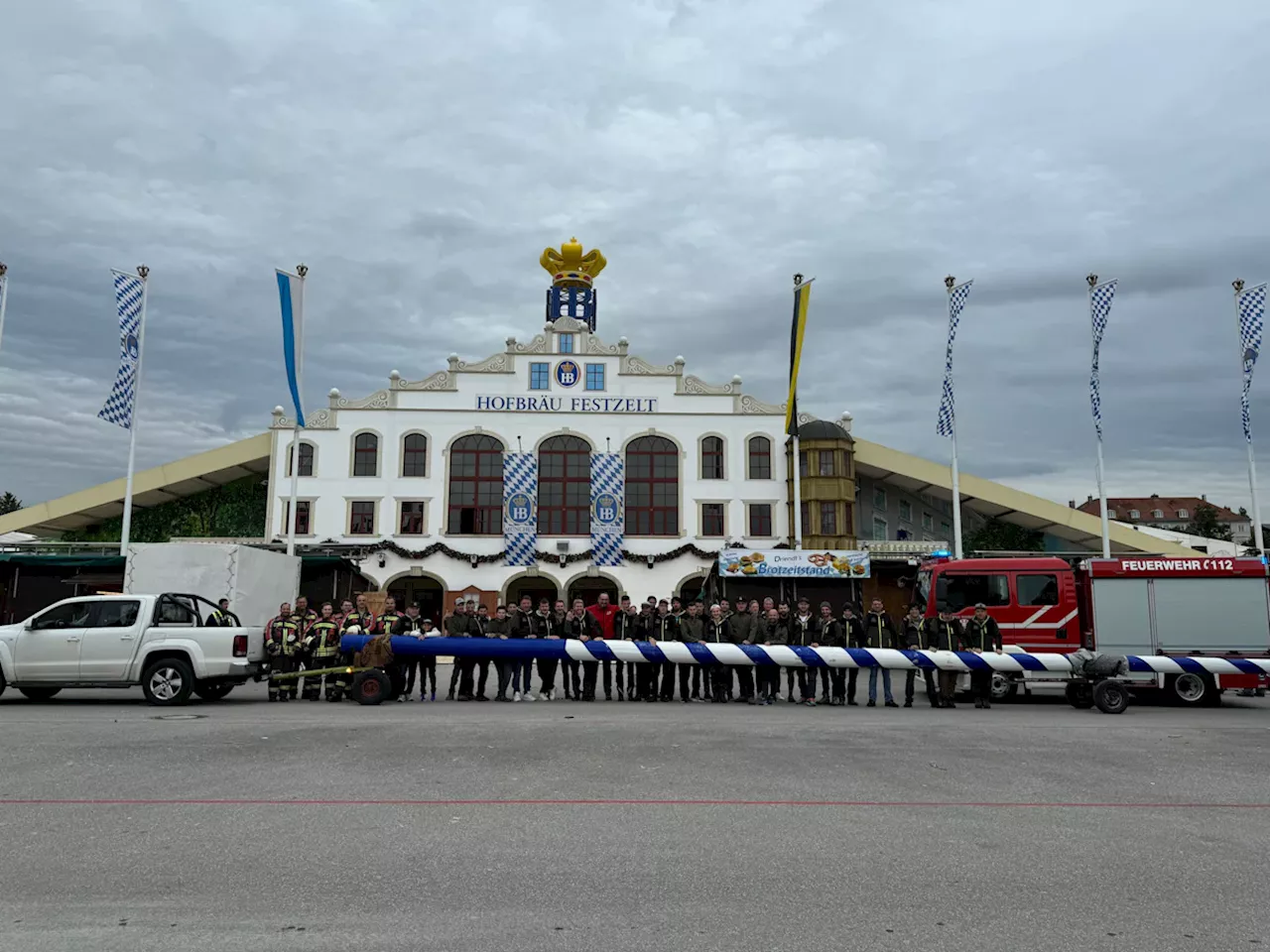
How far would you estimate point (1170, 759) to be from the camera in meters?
10.3

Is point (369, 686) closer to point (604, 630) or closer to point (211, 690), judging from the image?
point (211, 690)

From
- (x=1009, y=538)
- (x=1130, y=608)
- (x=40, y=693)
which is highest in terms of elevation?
(x=1009, y=538)

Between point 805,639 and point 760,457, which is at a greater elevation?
point 760,457

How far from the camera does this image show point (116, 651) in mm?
15094

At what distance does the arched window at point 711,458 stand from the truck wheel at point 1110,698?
980 inches

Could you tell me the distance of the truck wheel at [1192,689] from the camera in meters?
16.7

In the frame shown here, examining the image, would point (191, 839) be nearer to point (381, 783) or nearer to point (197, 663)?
point (381, 783)

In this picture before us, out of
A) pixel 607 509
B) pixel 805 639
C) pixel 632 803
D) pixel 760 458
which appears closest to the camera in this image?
pixel 632 803

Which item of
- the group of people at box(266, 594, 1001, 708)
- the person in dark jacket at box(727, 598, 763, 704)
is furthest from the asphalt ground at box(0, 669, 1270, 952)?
the person in dark jacket at box(727, 598, 763, 704)

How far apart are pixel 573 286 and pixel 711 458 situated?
10.4m

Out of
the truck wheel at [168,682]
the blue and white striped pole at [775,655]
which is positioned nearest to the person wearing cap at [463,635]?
the blue and white striped pole at [775,655]

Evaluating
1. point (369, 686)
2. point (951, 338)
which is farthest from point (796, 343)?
point (369, 686)

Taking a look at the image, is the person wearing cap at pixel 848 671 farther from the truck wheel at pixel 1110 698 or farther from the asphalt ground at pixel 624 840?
the asphalt ground at pixel 624 840

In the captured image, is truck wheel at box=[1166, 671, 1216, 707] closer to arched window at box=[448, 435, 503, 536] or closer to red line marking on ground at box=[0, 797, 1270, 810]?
red line marking on ground at box=[0, 797, 1270, 810]
